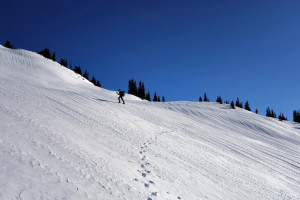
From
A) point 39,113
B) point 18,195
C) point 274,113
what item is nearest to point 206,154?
point 18,195

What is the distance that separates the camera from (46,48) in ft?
269

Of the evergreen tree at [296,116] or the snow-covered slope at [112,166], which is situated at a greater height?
the snow-covered slope at [112,166]

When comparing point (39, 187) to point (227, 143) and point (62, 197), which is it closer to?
point (62, 197)

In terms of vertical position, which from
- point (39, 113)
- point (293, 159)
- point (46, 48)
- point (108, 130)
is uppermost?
point (46, 48)

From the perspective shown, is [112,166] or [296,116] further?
[296,116]

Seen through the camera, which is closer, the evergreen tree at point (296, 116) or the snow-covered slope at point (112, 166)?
the snow-covered slope at point (112, 166)

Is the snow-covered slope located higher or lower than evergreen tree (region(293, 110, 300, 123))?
higher

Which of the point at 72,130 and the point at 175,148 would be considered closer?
the point at 72,130

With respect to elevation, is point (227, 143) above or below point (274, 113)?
above

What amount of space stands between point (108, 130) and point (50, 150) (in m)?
4.22

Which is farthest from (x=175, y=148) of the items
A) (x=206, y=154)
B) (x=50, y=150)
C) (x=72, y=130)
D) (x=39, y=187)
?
(x=39, y=187)

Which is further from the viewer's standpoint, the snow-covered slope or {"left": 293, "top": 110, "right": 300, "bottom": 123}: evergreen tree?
{"left": 293, "top": 110, "right": 300, "bottom": 123}: evergreen tree

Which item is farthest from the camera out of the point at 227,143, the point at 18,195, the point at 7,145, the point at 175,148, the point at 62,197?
the point at 227,143

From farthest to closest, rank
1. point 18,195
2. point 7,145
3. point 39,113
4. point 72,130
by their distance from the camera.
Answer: point 39,113
point 72,130
point 7,145
point 18,195
